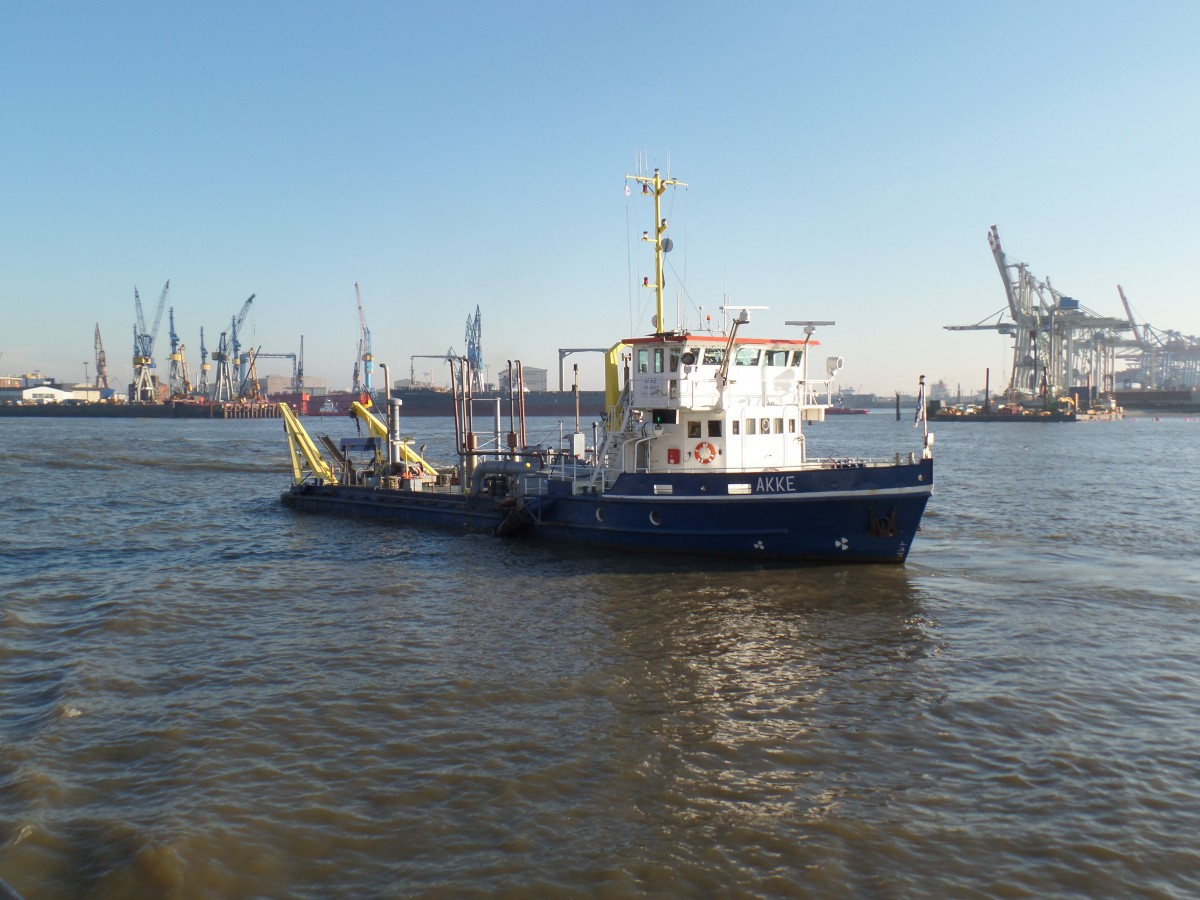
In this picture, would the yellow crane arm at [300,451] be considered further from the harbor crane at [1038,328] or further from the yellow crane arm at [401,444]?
the harbor crane at [1038,328]

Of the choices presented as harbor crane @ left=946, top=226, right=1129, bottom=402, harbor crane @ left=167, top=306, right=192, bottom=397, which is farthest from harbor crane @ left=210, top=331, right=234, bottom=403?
harbor crane @ left=946, top=226, right=1129, bottom=402

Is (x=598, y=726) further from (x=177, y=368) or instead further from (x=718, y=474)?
(x=177, y=368)

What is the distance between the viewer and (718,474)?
20.9 meters

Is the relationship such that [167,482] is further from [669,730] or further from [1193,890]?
[1193,890]

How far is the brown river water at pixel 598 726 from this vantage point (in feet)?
27.0

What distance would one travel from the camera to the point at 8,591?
19516mm

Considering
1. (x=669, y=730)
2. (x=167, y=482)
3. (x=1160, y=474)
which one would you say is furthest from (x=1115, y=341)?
(x=669, y=730)

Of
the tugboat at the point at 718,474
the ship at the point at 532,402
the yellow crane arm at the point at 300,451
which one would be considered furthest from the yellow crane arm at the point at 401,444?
the ship at the point at 532,402

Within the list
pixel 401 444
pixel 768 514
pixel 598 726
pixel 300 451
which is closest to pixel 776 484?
pixel 768 514

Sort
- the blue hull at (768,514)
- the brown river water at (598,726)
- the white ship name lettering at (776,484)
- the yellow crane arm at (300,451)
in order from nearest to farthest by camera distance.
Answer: the brown river water at (598,726), the blue hull at (768,514), the white ship name lettering at (776,484), the yellow crane arm at (300,451)

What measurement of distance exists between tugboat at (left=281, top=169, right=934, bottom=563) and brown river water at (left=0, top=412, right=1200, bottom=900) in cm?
101

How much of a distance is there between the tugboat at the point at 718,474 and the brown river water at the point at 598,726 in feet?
3.30

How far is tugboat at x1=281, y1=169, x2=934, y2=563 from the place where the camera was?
2031 cm

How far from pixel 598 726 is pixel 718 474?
10322 millimetres
